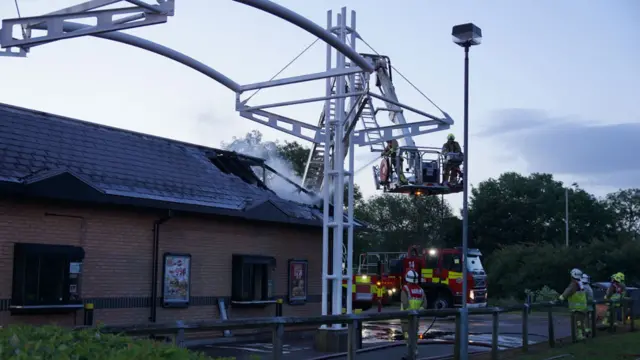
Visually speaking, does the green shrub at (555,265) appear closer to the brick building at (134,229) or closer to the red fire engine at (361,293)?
the red fire engine at (361,293)

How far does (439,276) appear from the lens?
30453mm

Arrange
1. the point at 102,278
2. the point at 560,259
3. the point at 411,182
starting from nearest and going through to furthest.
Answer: the point at 102,278 → the point at 411,182 → the point at 560,259

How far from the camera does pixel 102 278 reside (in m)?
16.5

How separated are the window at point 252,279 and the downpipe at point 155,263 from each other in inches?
100.0

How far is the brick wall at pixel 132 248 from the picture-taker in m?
15.2

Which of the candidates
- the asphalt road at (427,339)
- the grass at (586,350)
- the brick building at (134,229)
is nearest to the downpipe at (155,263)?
the brick building at (134,229)

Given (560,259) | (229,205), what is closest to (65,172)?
(229,205)

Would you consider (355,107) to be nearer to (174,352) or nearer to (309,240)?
(309,240)

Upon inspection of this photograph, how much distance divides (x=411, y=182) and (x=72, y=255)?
30.3 feet

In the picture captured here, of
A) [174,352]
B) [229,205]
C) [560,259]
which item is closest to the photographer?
[174,352]

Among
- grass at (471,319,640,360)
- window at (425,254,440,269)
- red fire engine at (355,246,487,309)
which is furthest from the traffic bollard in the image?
window at (425,254,440,269)

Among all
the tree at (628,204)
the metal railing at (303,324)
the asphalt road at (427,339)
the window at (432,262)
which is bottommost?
the asphalt road at (427,339)

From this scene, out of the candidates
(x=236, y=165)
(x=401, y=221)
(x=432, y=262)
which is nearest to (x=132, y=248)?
(x=236, y=165)

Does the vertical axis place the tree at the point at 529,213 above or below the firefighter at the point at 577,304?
above
